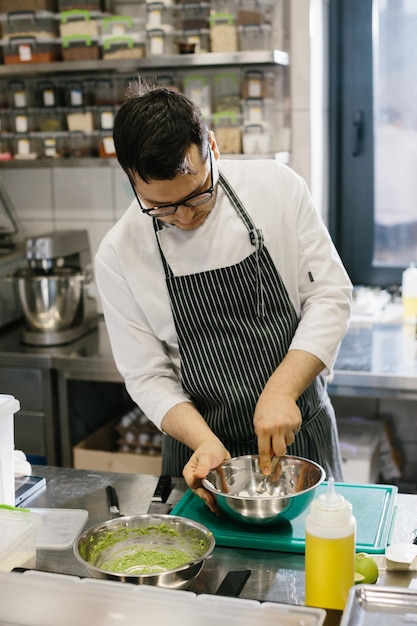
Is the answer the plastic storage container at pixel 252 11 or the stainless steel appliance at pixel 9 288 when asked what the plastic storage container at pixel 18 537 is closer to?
the stainless steel appliance at pixel 9 288

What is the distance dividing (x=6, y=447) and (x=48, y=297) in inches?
65.6

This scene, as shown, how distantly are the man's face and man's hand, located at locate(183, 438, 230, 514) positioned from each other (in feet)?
1.54

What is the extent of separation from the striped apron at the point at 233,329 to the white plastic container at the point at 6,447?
46cm

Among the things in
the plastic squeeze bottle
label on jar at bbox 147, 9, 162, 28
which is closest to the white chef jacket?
the plastic squeeze bottle

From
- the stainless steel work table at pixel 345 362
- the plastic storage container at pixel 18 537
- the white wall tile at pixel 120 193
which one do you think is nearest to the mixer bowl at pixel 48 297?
the stainless steel work table at pixel 345 362

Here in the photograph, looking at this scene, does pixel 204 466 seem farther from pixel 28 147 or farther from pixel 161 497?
pixel 28 147

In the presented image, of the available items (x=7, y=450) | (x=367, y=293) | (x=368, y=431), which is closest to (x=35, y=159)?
(x=367, y=293)

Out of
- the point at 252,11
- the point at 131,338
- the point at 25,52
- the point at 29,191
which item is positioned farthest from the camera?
the point at 29,191

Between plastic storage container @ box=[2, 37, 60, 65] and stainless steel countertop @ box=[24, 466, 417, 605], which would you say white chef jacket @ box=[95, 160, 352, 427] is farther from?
plastic storage container @ box=[2, 37, 60, 65]

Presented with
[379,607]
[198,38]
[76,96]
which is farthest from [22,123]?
[379,607]

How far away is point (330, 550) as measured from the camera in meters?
1.21

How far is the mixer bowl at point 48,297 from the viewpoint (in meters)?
3.23

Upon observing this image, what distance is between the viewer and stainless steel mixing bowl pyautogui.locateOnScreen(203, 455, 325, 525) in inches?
59.8

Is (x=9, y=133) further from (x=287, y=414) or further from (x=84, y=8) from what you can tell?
(x=287, y=414)
